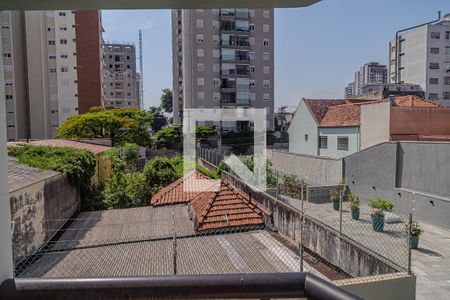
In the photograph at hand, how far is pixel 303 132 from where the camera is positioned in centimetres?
2259

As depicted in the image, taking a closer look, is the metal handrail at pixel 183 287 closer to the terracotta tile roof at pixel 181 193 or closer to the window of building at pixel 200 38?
the terracotta tile roof at pixel 181 193

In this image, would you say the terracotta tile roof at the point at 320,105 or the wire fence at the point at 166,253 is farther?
the terracotta tile roof at the point at 320,105

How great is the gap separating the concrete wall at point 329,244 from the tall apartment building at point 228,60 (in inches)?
1325

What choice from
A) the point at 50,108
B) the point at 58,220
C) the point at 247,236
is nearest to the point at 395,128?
the point at 247,236

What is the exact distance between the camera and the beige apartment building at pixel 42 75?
39.2 metres

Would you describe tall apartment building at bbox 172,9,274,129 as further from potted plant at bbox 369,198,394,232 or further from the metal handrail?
the metal handrail

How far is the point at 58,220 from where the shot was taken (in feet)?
31.2

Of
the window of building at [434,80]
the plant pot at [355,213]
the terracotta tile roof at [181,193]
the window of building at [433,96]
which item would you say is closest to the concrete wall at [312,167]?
the plant pot at [355,213]

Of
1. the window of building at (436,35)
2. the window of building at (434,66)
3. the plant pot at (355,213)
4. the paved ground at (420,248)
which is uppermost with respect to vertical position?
the window of building at (436,35)

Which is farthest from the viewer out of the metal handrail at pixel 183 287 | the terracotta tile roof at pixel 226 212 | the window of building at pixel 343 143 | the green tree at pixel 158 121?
the green tree at pixel 158 121

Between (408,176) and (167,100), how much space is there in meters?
50.0

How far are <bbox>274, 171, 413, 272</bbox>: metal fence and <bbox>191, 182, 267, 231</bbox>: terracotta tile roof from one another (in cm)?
117

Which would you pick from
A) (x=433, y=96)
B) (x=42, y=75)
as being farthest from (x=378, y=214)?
(x=42, y=75)

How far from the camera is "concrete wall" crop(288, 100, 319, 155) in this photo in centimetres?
2120
